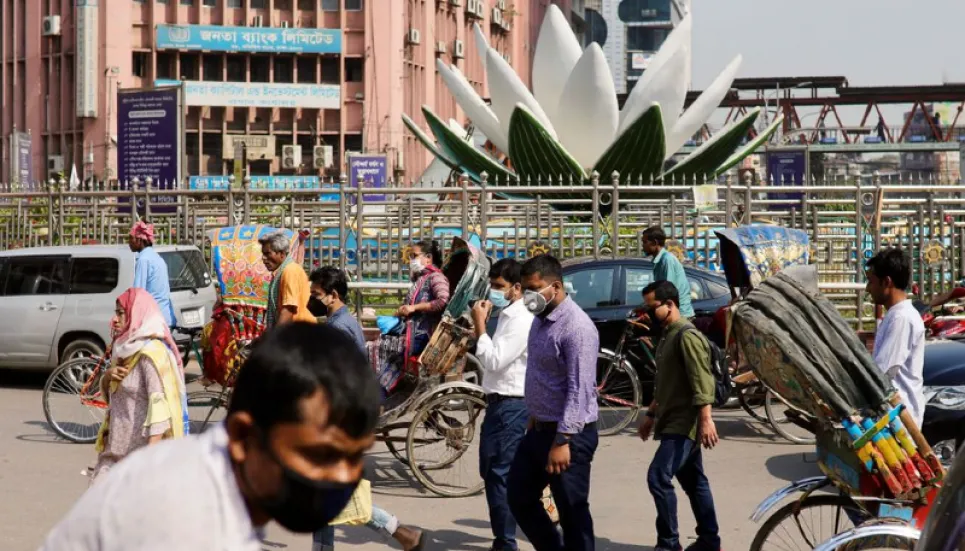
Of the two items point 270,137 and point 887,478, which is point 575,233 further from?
point 270,137

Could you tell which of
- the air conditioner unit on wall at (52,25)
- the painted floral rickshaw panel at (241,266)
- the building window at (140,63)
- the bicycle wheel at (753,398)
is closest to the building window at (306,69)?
the building window at (140,63)

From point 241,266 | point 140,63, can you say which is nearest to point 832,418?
point 241,266

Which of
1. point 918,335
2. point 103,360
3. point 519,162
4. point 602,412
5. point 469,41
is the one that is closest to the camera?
point 918,335

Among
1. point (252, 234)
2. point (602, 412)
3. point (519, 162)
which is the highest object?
point (519, 162)

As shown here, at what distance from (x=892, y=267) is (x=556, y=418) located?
1659 mm

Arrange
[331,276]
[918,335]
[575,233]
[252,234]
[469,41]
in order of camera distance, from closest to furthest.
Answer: [918,335], [331,276], [252,234], [575,233], [469,41]

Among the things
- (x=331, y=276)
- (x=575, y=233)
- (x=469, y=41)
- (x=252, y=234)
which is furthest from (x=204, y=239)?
(x=469, y=41)

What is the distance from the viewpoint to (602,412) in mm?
11664

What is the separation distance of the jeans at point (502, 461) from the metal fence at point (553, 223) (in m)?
7.41

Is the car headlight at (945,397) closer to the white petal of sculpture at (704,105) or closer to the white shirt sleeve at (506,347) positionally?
the white shirt sleeve at (506,347)

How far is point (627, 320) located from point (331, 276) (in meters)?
4.55

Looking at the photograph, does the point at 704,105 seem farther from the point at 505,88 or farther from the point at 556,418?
the point at 556,418

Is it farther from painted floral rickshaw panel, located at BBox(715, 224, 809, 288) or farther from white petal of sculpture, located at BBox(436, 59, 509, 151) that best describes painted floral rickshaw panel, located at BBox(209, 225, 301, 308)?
white petal of sculpture, located at BBox(436, 59, 509, 151)

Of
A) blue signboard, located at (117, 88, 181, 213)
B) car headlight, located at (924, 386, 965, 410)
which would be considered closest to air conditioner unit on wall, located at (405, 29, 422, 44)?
blue signboard, located at (117, 88, 181, 213)
